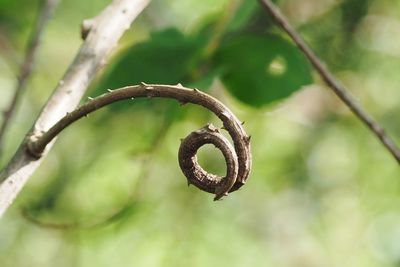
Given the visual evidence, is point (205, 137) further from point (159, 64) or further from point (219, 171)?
point (219, 171)

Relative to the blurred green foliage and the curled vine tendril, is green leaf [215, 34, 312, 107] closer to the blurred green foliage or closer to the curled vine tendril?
the blurred green foliage

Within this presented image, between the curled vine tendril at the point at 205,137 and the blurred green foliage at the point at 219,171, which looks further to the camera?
the blurred green foliage at the point at 219,171

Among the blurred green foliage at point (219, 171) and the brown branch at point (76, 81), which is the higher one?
the brown branch at point (76, 81)

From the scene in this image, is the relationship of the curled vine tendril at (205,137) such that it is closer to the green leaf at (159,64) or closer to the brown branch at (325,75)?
the brown branch at (325,75)

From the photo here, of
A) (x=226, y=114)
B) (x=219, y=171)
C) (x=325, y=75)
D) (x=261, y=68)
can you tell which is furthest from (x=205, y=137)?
(x=219, y=171)

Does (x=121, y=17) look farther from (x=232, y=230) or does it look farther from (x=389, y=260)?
(x=389, y=260)

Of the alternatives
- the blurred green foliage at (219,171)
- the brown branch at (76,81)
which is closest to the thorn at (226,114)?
the brown branch at (76,81)

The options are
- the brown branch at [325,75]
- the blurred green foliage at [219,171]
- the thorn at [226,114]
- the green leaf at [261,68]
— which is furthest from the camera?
the blurred green foliage at [219,171]

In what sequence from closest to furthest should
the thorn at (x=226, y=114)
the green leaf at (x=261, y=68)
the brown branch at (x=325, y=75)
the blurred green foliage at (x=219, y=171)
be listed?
the thorn at (x=226, y=114) → the brown branch at (x=325, y=75) → the green leaf at (x=261, y=68) → the blurred green foliage at (x=219, y=171)

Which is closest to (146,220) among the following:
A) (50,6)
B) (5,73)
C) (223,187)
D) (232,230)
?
(232,230)
